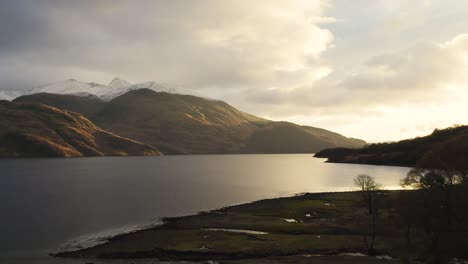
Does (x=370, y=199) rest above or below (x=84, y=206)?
above

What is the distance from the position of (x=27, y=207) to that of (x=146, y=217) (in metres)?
34.6

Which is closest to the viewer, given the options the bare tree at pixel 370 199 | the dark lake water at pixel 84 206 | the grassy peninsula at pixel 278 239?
the grassy peninsula at pixel 278 239

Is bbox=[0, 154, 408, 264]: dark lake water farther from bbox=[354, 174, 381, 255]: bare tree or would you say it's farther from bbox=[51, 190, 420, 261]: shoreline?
bbox=[354, 174, 381, 255]: bare tree

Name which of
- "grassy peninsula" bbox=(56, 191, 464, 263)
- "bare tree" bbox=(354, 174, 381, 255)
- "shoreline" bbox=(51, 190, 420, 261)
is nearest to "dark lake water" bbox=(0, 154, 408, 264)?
"shoreline" bbox=(51, 190, 420, 261)

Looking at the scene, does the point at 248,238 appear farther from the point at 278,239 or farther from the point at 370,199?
the point at 370,199

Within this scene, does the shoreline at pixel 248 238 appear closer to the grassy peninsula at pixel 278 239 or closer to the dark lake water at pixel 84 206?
the grassy peninsula at pixel 278 239

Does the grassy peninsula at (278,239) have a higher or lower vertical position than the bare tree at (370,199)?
lower

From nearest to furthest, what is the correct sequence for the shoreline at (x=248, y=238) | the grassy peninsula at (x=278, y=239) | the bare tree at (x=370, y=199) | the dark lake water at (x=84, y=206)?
the grassy peninsula at (x=278, y=239), the shoreline at (x=248, y=238), the bare tree at (x=370, y=199), the dark lake water at (x=84, y=206)

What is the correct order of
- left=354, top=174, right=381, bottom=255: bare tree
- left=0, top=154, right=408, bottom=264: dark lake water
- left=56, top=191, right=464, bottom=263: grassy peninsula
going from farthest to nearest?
1. left=0, top=154, right=408, bottom=264: dark lake water
2. left=354, top=174, right=381, bottom=255: bare tree
3. left=56, top=191, right=464, bottom=263: grassy peninsula

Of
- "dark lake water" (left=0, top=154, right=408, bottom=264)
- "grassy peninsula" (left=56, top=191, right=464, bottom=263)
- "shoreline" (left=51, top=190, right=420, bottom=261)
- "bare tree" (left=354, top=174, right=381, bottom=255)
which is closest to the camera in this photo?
"grassy peninsula" (left=56, top=191, right=464, bottom=263)

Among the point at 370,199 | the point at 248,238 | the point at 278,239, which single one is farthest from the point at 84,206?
the point at 370,199

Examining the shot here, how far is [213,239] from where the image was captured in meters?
A: 65.8

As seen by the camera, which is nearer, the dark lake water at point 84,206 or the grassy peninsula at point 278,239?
the grassy peninsula at point 278,239

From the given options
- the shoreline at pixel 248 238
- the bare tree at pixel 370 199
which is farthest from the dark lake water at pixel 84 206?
the bare tree at pixel 370 199
